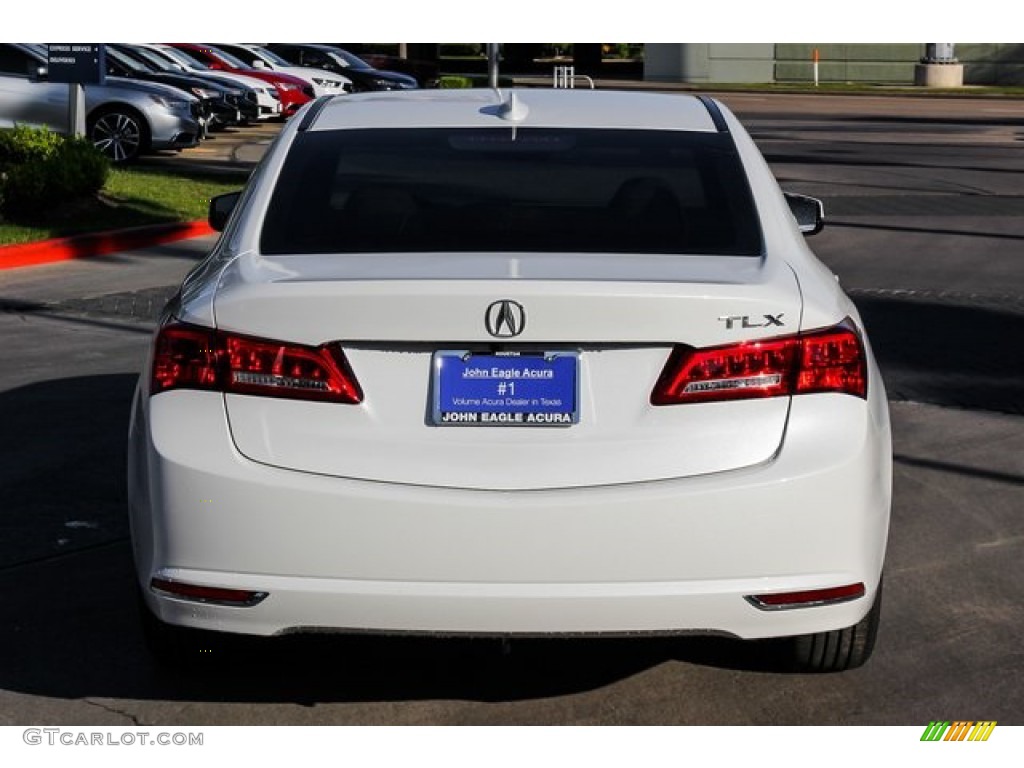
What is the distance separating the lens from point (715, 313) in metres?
4.28

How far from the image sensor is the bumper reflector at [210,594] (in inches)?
172

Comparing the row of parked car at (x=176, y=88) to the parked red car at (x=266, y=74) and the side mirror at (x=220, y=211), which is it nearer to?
the parked red car at (x=266, y=74)

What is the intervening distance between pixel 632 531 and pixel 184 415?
1071 mm

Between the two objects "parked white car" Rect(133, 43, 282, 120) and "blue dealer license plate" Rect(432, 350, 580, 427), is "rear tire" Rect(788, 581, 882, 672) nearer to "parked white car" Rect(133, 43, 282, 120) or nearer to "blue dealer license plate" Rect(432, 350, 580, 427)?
"blue dealer license plate" Rect(432, 350, 580, 427)

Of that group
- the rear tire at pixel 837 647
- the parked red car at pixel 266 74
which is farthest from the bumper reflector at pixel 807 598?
the parked red car at pixel 266 74

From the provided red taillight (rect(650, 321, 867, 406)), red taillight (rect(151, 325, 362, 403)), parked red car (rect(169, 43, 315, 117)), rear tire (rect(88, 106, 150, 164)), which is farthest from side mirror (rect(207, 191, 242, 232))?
parked red car (rect(169, 43, 315, 117))

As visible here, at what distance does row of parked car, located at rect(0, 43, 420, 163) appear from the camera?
77.3 feet

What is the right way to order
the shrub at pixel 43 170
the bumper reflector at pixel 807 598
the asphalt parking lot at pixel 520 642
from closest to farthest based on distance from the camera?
1. the bumper reflector at pixel 807 598
2. the asphalt parking lot at pixel 520 642
3. the shrub at pixel 43 170

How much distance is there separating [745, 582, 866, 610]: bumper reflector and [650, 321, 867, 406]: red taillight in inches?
18.1

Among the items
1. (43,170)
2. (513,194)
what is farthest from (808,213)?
(43,170)

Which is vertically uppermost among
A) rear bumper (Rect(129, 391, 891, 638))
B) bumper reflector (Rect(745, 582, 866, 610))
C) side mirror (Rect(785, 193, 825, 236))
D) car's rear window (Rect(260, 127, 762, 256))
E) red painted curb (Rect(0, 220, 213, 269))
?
car's rear window (Rect(260, 127, 762, 256))

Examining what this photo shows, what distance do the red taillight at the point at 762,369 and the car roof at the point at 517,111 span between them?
1340 millimetres

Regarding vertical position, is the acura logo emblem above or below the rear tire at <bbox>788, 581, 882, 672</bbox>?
above

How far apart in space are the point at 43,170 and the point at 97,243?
4.69ft
